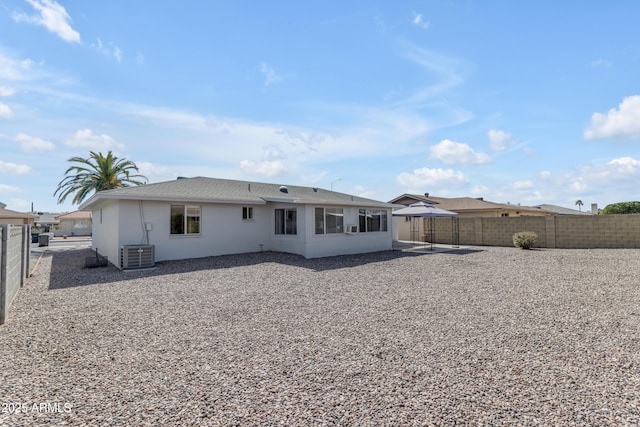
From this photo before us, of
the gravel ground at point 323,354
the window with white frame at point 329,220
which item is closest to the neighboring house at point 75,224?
the window with white frame at point 329,220

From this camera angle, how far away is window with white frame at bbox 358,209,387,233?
15445mm

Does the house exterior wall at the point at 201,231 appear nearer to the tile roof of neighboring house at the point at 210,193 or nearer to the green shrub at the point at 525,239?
the tile roof of neighboring house at the point at 210,193

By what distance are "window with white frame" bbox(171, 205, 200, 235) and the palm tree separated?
1897 cm

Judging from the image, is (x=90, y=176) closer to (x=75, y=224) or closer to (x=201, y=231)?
(x=75, y=224)

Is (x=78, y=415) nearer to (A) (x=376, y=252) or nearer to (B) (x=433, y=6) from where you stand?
(B) (x=433, y=6)

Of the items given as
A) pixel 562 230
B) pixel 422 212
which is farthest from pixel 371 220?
pixel 562 230

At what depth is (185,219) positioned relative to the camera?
40.0 feet

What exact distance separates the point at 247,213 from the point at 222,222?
127cm

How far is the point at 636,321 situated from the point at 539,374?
3.25 metres

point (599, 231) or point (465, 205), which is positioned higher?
point (465, 205)

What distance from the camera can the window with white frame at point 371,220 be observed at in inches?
608

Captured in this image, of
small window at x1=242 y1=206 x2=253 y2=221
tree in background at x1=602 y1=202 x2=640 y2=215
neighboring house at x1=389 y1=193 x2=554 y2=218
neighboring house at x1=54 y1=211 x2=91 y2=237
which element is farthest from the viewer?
neighboring house at x1=54 y1=211 x2=91 y2=237

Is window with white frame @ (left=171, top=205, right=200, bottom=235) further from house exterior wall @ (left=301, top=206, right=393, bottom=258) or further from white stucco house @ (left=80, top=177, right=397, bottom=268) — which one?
house exterior wall @ (left=301, top=206, right=393, bottom=258)

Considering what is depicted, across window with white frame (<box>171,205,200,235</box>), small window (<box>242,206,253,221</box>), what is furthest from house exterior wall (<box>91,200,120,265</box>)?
small window (<box>242,206,253,221</box>)
